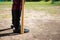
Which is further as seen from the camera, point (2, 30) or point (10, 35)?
point (2, 30)

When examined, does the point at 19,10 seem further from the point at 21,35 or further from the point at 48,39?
the point at 48,39

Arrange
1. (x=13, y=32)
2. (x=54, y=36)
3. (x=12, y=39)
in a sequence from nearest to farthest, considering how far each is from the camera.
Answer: (x=12, y=39) < (x=54, y=36) < (x=13, y=32)

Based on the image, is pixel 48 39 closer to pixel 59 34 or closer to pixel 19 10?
pixel 59 34

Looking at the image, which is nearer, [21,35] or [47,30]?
[21,35]

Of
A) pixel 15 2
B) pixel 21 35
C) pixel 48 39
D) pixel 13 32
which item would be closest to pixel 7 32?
pixel 13 32

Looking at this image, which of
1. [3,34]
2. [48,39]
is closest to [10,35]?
[3,34]

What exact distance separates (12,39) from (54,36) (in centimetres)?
105

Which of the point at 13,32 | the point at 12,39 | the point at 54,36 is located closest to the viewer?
the point at 12,39

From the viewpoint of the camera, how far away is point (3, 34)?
517 centimetres

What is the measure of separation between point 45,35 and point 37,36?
0.23m

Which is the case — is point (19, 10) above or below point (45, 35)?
above

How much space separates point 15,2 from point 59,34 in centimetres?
139

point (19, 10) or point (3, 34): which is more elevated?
point (19, 10)

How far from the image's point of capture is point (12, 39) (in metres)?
4.70
